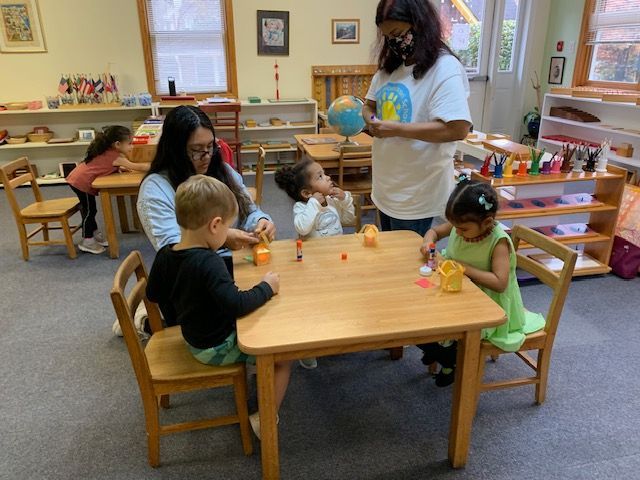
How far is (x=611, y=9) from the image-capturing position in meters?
4.95

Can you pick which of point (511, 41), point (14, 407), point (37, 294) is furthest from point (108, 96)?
point (511, 41)

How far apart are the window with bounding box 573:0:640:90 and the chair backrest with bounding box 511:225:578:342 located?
4012 mm

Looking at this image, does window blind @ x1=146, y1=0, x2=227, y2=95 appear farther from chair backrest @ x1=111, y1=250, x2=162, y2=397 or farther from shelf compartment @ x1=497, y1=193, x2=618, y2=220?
chair backrest @ x1=111, y1=250, x2=162, y2=397

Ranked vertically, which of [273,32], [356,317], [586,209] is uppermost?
[273,32]

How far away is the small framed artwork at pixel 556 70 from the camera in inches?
225

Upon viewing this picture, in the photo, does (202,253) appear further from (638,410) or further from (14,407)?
(638,410)

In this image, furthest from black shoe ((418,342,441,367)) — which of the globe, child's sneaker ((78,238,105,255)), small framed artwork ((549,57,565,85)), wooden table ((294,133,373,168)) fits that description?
small framed artwork ((549,57,565,85))

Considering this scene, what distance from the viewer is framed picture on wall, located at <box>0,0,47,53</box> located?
4.89 metres

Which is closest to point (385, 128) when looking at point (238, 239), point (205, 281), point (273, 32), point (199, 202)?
point (238, 239)

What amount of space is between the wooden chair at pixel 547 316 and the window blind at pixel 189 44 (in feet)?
14.8

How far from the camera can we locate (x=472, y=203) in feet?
5.21

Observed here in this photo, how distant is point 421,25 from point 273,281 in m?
1.07

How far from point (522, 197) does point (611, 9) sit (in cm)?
350

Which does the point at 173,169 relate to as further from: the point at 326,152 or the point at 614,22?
the point at 614,22
